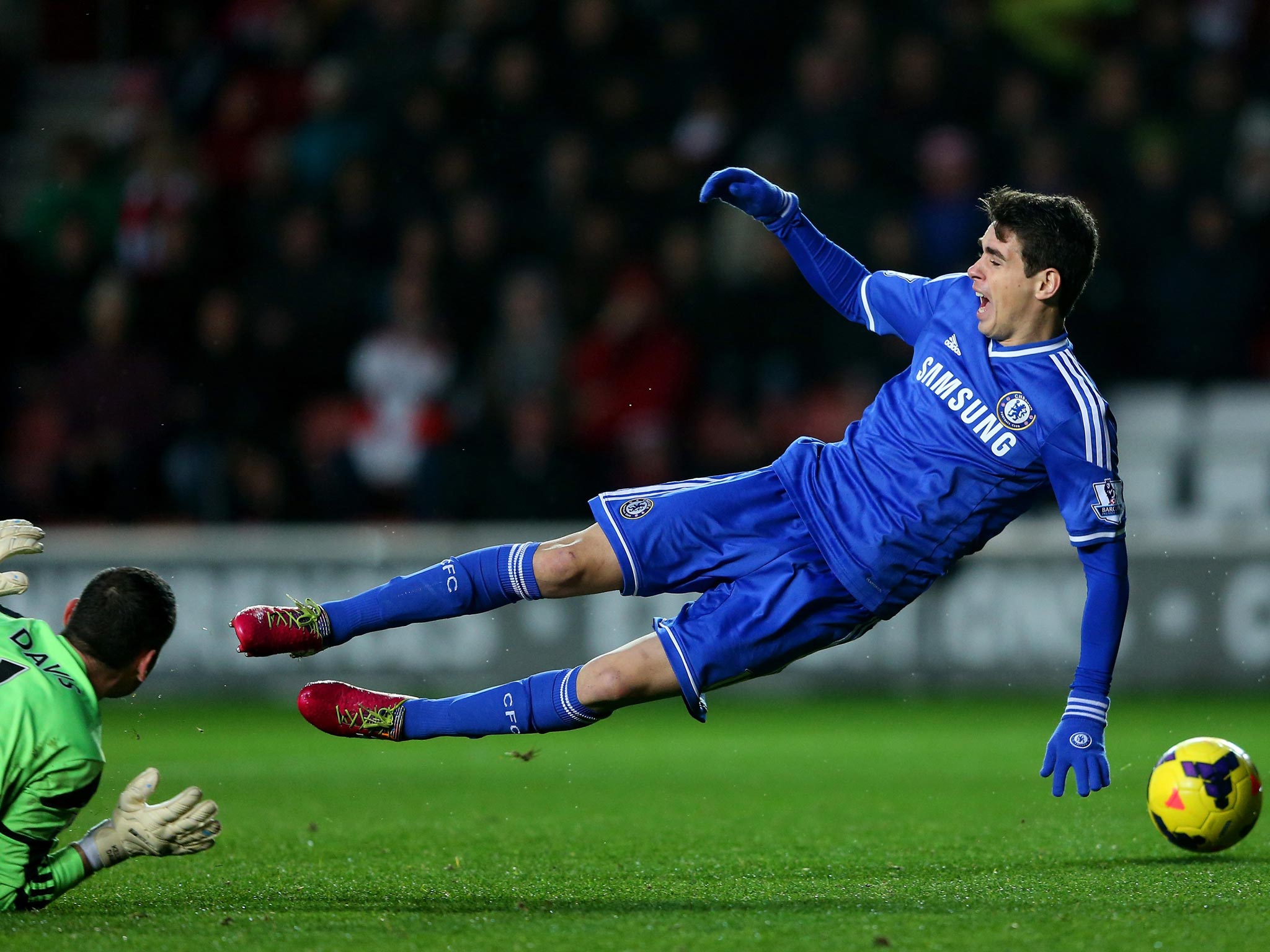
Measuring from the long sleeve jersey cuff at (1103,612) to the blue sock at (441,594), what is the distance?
1575 mm

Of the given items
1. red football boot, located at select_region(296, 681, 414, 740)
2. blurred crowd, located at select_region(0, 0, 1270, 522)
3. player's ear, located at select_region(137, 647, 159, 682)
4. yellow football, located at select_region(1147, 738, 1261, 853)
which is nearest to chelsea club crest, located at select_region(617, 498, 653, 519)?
red football boot, located at select_region(296, 681, 414, 740)

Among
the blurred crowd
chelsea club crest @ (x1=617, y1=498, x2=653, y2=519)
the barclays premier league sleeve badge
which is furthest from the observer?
the blurred crowd

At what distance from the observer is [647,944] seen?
3.85m

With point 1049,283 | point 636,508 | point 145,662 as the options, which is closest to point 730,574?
point 636,508

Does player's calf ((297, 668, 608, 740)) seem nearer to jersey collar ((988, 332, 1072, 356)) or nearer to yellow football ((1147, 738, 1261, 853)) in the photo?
jersey collar ((988, 332, 1072, 356))

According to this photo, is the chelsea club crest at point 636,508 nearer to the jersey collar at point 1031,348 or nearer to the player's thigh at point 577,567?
the player's thigh at point 577,567

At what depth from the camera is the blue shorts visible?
16.0 ft

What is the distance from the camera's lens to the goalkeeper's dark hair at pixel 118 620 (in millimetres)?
4250

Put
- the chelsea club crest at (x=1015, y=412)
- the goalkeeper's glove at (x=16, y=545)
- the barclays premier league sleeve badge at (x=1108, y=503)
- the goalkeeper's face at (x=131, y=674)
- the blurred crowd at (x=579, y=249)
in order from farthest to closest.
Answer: the blurred crowd at (x=579, y=249)
the chelsea club crest at (x=1015, y=412)
the barclays premier league sleeve badge at (x=1108, y=503)
the goalkeeper's glove at (x=16, y=545)
the goalkeeper's face at (x=131, y=674)

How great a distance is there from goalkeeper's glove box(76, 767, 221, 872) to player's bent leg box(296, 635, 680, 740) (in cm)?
66

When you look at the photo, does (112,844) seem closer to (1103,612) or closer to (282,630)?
(282,630)

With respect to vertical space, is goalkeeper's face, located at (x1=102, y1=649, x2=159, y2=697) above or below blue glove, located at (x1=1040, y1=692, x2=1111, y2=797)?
above

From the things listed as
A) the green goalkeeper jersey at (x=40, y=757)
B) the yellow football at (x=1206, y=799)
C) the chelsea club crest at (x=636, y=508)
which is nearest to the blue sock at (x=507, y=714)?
the chelsea club crest at (x=636, y=508)

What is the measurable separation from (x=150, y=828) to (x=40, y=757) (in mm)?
319
